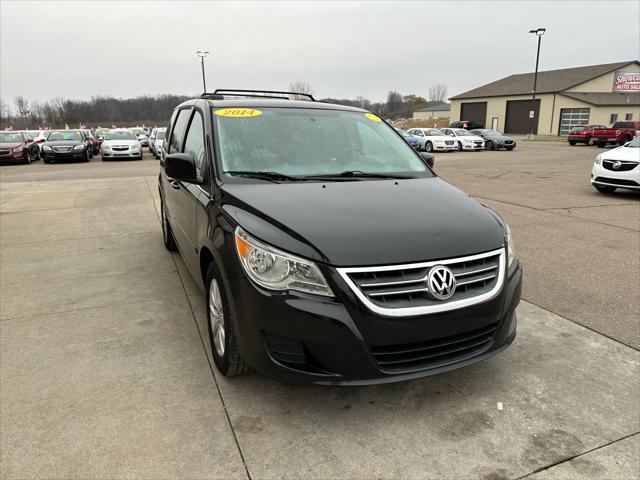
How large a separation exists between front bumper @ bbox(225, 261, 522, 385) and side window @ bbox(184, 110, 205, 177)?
141 centimetres

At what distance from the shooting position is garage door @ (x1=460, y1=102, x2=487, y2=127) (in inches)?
2456

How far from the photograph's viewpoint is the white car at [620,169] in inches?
396

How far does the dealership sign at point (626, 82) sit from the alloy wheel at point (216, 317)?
65.3 m

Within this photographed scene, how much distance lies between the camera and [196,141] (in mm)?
3932

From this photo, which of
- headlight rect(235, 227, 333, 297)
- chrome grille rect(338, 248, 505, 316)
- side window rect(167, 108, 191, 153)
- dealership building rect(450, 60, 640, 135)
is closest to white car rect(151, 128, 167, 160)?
side window rect(167, 108, 191, 153)

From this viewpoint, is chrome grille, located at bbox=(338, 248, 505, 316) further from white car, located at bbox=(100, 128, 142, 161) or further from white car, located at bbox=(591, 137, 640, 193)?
white car, located at bbox=(100, 128, 142, 161)

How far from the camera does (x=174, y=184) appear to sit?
15.0 feet

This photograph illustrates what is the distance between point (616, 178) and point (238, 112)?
962cm

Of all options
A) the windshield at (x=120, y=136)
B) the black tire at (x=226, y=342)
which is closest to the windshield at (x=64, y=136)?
the windshield at (x=120, y=136)

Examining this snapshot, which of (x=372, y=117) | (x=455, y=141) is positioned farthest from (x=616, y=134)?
(x=372, y=117)

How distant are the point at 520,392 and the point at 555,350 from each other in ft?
2.36

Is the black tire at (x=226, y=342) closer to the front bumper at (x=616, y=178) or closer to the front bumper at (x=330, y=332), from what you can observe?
the front bumper at (x=330, y=332)

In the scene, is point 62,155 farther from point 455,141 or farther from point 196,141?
point 196,141

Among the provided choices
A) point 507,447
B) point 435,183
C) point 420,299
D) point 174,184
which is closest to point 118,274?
point 174,184
